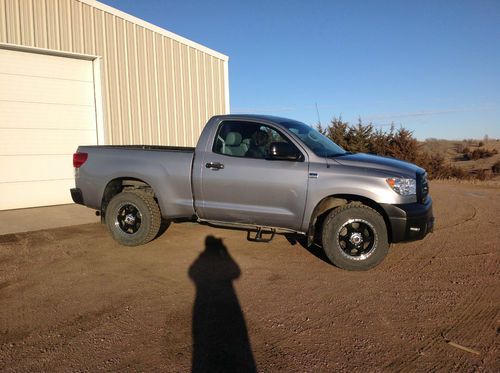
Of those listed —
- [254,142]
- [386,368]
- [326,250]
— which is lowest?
[386,368]

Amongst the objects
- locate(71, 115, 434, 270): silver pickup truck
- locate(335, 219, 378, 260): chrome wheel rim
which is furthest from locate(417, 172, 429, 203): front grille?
locate(335, 219, 378, 260): chrome wheel rim

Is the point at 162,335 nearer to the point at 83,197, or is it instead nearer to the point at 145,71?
the point at 83,197

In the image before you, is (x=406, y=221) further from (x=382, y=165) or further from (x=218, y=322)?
(x=218, y=322)

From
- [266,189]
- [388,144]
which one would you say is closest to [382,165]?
[266,189]

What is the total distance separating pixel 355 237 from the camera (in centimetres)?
542

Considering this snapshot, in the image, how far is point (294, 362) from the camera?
3.24m

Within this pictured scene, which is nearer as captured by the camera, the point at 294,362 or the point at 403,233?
the point at 294,362

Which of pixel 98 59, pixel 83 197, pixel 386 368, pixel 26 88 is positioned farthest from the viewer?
pixel 98 59

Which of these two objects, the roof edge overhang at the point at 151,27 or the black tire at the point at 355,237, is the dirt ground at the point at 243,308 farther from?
the roof edge overhang at the point at 151,27

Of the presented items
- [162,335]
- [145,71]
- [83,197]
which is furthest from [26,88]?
[162,335]

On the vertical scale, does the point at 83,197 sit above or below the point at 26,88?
below

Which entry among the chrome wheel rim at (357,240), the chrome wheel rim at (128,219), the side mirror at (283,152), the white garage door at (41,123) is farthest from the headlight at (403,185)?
the white garage door at (41,123)

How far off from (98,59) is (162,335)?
899 cm

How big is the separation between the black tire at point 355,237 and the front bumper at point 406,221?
123mm
